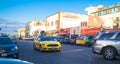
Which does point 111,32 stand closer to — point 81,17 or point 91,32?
point 91,32

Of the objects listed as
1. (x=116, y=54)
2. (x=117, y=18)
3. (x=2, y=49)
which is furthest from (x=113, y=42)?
(x=117, y=18)

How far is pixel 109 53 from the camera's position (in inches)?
643

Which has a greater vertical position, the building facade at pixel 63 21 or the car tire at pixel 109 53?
the building facade at pixel 63 21

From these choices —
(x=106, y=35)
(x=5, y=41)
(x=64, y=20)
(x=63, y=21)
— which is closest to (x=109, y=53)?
(x=106, y=35)

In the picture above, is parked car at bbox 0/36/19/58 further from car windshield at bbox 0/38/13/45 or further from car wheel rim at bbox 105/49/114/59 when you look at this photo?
car wheel rim at bbox 105/49/114/59

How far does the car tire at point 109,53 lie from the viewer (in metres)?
16.2

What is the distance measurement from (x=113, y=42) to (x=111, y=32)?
77 cm

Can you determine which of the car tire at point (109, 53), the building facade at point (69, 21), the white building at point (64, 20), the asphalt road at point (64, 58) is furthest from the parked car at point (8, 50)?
the white building at point (64, 20)

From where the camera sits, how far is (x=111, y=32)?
1678cm

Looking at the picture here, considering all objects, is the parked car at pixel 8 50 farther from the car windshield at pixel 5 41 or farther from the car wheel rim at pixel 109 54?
the car wheel rim at pixel 109 54

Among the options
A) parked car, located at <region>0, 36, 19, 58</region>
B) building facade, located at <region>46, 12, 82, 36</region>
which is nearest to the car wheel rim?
parked car, located at <region>0, 36, 19, 58</region>

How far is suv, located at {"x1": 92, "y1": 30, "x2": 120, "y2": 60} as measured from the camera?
16120 millimetres

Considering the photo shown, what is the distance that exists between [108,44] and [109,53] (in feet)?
1.67

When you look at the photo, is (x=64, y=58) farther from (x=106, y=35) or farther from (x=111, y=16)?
(x=111, y=16)
